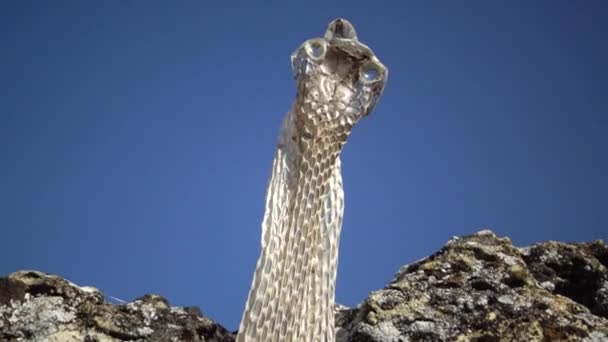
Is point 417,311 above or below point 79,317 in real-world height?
above

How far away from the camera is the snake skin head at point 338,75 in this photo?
5.32m

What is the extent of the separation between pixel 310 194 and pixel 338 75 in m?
0.93

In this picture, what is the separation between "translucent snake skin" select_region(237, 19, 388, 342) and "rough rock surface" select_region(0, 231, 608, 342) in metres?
0.51

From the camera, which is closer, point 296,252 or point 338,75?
point 296,252

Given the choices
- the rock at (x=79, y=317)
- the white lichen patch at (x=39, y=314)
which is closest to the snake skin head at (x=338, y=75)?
the rock at (x=79, y=317)

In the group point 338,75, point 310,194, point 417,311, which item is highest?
point 338,75

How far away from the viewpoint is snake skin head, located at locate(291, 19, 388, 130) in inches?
209

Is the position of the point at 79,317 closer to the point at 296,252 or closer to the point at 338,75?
the point at 296,252

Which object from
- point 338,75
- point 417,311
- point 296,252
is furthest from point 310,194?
point 417,311

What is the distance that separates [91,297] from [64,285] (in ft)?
0.71

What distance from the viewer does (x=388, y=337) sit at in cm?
515

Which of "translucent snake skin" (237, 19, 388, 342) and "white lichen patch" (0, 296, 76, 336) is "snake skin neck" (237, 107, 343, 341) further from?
"white lichen patch" (0, 296, 76, 336)

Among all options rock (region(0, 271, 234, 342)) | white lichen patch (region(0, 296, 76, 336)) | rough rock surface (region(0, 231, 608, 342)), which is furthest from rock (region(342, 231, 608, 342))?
white lichen patch (region(0, 296, 76, 336))

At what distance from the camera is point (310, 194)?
17.3ft
